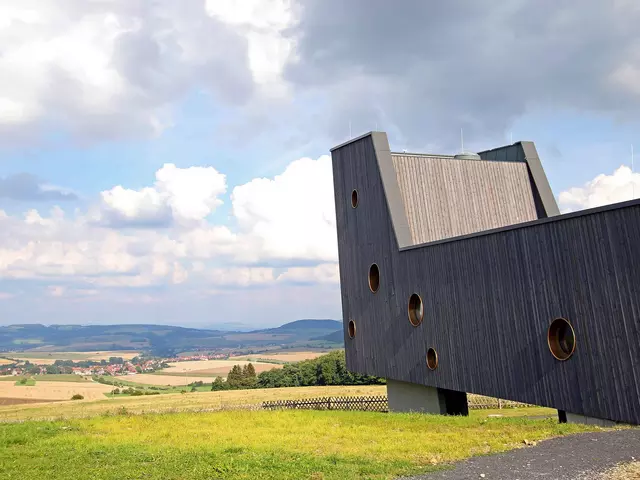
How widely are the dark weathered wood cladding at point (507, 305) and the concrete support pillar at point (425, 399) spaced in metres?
1.18

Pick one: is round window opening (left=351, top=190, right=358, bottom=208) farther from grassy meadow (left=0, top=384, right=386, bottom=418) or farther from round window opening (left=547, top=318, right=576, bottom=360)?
grassy meadow (left=0, top=384, right=386, bottom=418)

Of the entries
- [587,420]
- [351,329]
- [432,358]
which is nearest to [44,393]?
[351,329]

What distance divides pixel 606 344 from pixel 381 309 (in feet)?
36.5

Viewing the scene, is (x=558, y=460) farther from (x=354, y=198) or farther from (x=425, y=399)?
(x=354, y=198)

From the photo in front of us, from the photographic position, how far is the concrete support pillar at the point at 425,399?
23.3m

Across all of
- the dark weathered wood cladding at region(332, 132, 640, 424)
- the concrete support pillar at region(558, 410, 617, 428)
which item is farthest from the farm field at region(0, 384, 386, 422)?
the concrete support pillar at region(558, 410, 617, 428)

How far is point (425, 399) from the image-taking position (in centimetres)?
2403

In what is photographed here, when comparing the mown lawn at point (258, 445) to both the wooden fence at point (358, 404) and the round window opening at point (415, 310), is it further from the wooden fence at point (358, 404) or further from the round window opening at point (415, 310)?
the wooden fence at point (358, 404)

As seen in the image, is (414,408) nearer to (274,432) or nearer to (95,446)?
(274,432)

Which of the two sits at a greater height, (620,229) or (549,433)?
(620,229)

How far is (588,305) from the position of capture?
1523 cm

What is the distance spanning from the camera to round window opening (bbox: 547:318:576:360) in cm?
1598

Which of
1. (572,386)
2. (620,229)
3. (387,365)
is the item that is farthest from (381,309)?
(620,229)

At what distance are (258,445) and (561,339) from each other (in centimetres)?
895
